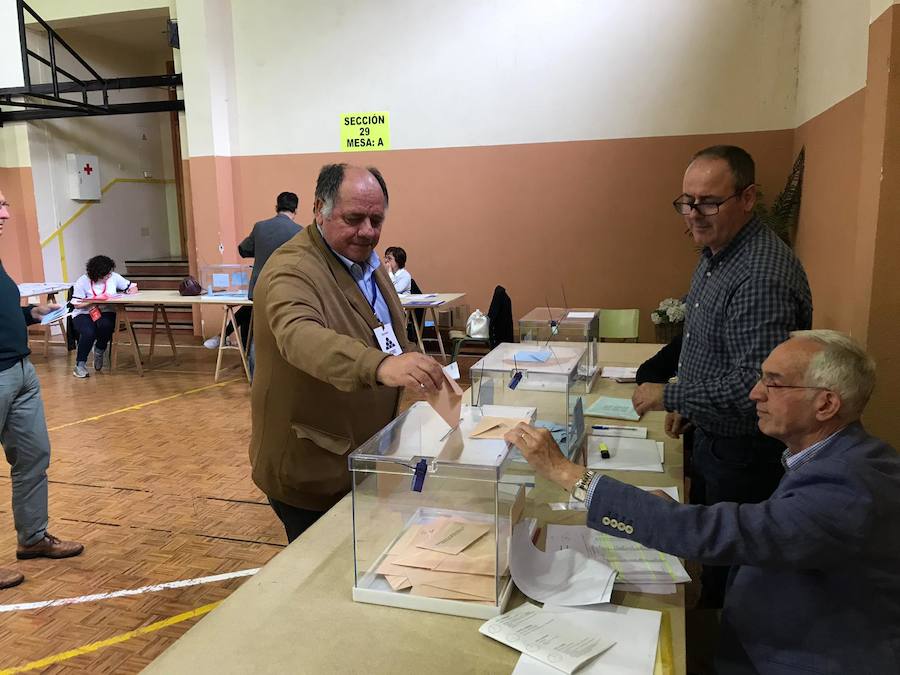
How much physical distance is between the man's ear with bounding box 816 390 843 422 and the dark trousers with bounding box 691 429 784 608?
1.87 ft

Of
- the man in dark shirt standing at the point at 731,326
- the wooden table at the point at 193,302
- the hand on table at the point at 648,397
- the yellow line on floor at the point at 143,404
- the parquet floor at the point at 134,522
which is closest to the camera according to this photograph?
the man in dark shirt standing at the point at 731,326

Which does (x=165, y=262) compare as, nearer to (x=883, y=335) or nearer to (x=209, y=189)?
(x=209, y=189)

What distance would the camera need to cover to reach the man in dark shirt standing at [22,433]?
2719 millimetres

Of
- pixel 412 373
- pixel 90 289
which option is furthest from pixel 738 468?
pixel 90 289

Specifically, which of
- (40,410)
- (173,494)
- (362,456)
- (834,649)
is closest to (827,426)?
(834,649)

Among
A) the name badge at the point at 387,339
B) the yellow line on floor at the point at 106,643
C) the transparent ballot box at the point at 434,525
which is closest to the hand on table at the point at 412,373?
the transparent ballot box at the point at 434,525

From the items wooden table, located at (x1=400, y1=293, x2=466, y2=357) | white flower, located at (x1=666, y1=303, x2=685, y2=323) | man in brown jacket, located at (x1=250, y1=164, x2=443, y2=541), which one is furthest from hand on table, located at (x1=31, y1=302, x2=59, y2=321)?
white flower, located at (x1=666, y1=303, x2=685, y2=323)

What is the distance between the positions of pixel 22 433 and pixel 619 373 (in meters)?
2.63

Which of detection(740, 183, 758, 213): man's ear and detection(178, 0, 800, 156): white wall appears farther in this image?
detection(178, 0, 800, 156): white wall

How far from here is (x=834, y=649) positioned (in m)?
1.21

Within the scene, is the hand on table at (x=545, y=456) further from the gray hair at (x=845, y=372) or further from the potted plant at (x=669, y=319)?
the potted plant at (x=669, y=319)

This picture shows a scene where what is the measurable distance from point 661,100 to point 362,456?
217 inches

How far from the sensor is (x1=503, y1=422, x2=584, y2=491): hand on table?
1.35 m

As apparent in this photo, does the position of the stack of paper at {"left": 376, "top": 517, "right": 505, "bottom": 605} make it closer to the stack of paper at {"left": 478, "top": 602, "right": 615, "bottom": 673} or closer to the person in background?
the stack of paper at {"left": 478, "top": 602, "right": 615, "bottom": 673}
